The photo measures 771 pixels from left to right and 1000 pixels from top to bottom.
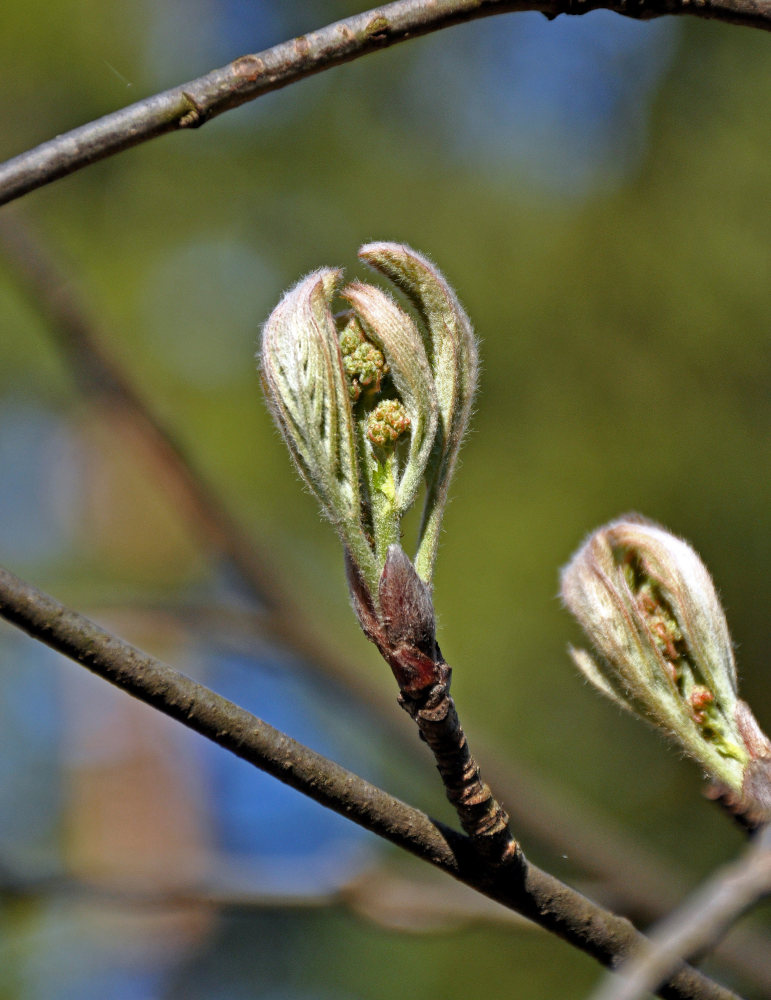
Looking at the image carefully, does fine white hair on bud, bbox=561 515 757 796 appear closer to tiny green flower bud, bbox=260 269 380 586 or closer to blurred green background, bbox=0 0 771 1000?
tiny green flower bud, bbox=260 269 380 586

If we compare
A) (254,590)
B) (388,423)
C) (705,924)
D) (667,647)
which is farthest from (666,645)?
(254,590)

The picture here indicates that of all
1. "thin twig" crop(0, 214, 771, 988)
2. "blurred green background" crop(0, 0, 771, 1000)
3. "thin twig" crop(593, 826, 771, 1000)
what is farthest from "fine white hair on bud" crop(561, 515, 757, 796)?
"blurred green background" crop(0, 0, 771, 1000)

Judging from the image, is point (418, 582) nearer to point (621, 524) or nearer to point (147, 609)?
point (621, 524)

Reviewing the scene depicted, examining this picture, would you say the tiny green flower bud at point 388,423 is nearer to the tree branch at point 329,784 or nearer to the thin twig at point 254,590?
the tree branch at point 329,784

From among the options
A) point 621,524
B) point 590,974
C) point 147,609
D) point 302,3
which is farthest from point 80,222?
point 621,524

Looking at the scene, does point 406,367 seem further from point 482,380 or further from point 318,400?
point 482,380

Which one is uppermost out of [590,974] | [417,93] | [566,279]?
[417,93]

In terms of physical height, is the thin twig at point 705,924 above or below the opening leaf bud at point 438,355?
below

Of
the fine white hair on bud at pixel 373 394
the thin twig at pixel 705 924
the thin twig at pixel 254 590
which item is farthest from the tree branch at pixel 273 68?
the thin twig at pixel 254 590
